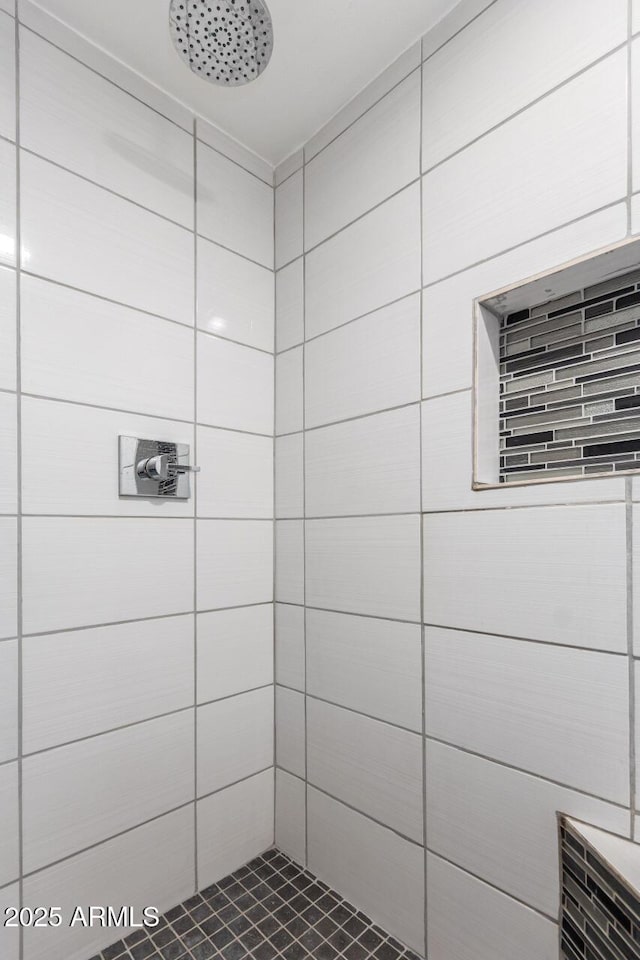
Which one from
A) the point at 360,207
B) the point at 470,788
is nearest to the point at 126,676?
the point at 470,788

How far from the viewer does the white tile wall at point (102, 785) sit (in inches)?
42.8

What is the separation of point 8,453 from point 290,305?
855mm

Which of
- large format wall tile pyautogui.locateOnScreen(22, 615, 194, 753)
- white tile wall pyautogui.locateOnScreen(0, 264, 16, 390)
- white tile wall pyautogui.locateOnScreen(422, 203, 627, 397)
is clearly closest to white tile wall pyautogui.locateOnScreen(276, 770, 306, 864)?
large format wall tile pyautogui.locateOnScreen(22, 615, 194, 753)

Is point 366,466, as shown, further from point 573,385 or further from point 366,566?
point 573,385

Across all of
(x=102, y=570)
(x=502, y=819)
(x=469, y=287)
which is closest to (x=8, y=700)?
(x=102, y=570)

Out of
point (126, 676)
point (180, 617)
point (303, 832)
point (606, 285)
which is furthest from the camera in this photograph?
point (303, 832)

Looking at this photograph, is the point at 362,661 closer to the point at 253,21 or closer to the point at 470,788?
the point at 470,788

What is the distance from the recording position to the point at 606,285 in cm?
97

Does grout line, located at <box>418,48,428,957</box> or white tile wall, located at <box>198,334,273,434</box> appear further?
white tile wall, located at <box>198,334,273,434</box>

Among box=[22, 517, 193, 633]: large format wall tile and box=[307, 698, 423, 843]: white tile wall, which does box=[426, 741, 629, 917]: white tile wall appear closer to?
box=[307, 698, 423, 843]: white tile wall

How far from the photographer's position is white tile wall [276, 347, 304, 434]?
4.97ft

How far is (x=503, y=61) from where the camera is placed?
1.05m

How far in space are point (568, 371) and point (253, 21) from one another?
88 cm

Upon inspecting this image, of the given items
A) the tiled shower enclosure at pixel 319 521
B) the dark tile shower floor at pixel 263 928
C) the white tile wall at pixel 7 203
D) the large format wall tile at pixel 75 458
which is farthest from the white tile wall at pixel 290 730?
the white tile wall at pixel 7 203
